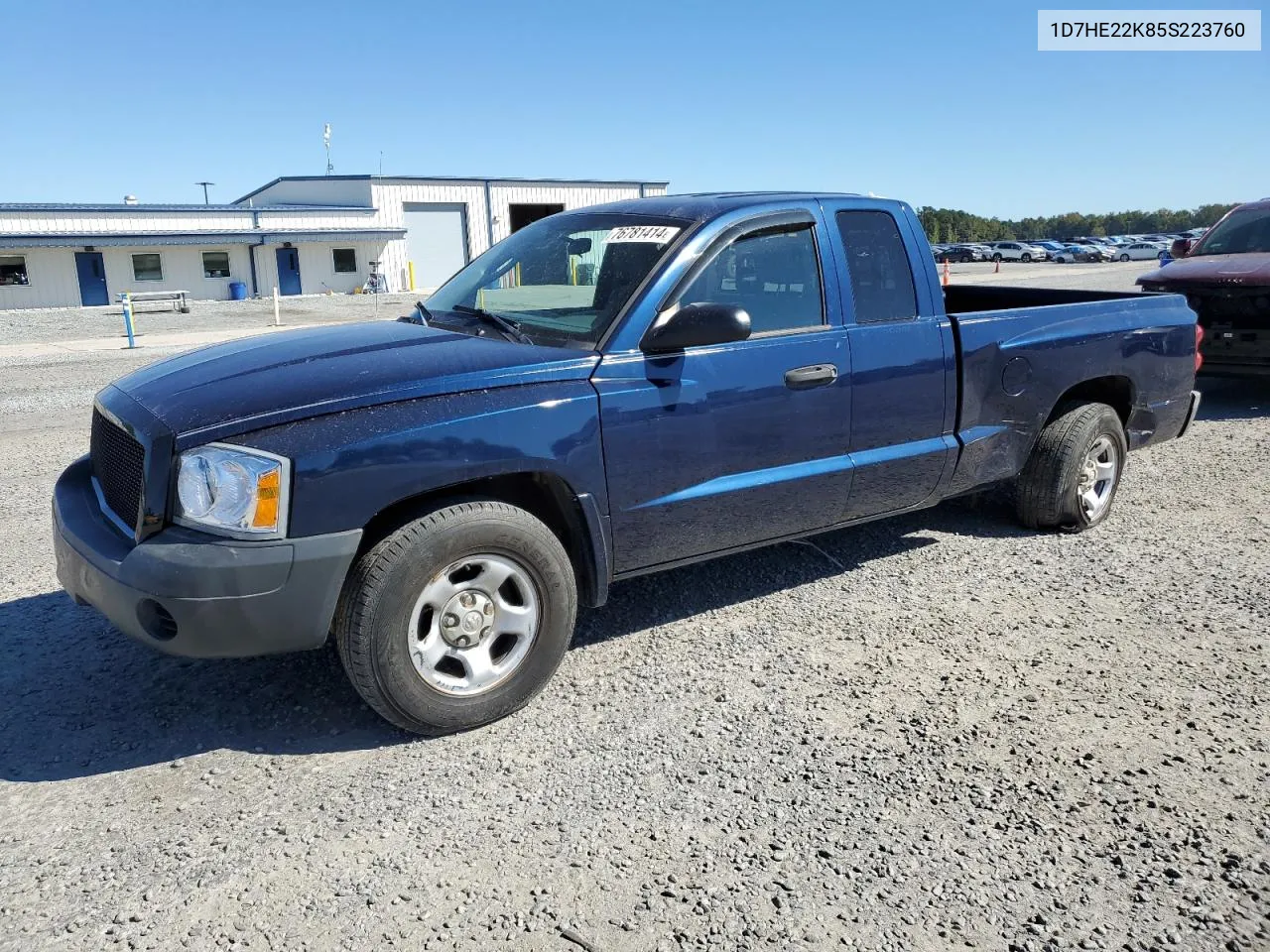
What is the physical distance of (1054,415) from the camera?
5.51m

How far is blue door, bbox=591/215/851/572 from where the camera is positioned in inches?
146

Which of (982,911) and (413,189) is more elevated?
(413,189)

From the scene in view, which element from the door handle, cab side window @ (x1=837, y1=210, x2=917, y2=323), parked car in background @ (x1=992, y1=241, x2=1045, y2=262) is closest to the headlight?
the door handle

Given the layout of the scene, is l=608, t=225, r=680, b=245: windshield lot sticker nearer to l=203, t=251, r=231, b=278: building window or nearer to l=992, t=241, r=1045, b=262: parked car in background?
l=203, t=251, r=231, b=278: building window

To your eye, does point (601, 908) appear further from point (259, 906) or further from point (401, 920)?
point (259, 906)

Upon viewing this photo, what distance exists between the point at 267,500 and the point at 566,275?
73.0 inches

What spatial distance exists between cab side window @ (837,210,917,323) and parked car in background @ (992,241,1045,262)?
6045cm

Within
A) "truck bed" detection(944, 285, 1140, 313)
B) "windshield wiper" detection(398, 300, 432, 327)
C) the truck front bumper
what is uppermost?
"windshield wiper" detection(398, 300, 432, 327)

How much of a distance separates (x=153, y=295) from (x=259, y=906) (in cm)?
3373

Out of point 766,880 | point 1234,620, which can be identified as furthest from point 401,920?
point 1234,620

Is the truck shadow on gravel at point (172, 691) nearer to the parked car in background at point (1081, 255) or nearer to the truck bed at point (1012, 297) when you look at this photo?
the truck bed at point (1012, 297)

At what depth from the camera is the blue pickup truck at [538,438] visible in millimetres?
3088

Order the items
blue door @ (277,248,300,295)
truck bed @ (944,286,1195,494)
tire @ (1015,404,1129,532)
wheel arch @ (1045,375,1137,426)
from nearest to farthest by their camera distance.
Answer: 1. truck bed @ (944,286,1195,494)
2. tire @ (1015,404,1129,532)
3. wheel arch @ (1045,375,1137,426)
4. blue door @ (277,248,300,295)

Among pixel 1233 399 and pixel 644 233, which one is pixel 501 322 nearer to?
pixel 644 233
